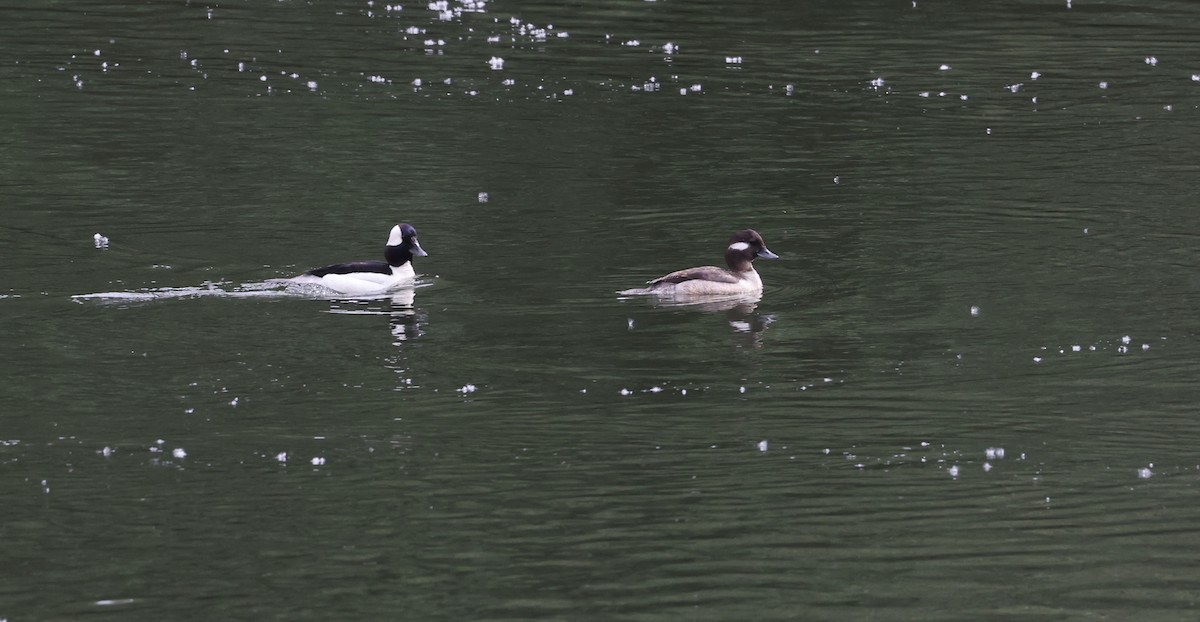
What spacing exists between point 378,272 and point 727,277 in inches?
150

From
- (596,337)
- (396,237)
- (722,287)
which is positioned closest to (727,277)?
(722,287)

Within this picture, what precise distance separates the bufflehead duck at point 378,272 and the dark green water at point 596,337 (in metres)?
0.24

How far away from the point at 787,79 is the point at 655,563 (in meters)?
24.1

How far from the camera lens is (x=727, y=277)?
20016mm

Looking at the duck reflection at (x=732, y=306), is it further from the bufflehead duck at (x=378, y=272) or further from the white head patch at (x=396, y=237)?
the white head patch at (x=396, y=237)

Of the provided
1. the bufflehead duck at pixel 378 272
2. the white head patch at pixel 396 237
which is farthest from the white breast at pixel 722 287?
the white head patch at pixel 396 237

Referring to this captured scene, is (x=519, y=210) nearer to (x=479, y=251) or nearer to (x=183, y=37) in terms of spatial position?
(x=479, y=251)

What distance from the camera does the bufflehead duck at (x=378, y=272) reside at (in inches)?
785

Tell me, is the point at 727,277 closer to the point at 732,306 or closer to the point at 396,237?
the point at 732,306

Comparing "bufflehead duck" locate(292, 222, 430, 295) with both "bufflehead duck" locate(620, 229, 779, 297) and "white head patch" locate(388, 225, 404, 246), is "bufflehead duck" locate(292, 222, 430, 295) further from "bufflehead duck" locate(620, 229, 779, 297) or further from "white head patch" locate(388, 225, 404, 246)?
"bufflehead duck" locate(620, 229, 779, 297)

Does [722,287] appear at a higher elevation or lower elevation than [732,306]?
higher

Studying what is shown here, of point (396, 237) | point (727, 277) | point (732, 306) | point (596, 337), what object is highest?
point (396, 237)

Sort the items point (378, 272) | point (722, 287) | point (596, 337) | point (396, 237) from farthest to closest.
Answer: point (396, 237) < point (378, 272) < point (722, 287) < point (596, 337)

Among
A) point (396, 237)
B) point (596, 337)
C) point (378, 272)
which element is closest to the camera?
point (596, 337)
